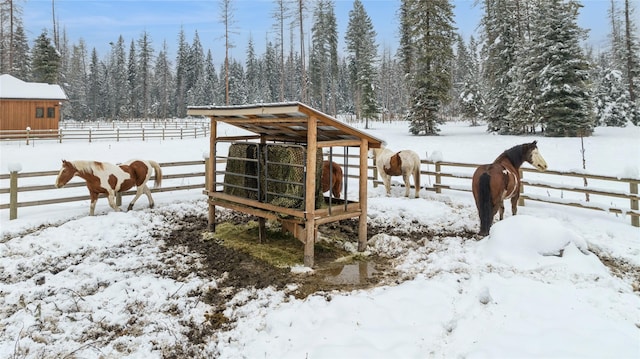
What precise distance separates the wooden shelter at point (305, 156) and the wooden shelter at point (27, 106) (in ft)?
76.6

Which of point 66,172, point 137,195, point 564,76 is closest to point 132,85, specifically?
point 137,195

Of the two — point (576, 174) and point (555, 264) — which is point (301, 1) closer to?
point (576, 174)

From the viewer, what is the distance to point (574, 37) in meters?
19.3

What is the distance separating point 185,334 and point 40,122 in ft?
90.0

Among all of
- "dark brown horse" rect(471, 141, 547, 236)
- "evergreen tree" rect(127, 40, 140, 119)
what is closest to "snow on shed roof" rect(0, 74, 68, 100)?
"dark brown horse" rect(471, 141, 547, 236)

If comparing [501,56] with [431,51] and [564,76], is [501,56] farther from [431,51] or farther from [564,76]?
[564,76]

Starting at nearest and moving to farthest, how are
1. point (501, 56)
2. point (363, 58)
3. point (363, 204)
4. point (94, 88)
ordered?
point (363, 204), point (501, 56), point (363, 58), point (94, 88)

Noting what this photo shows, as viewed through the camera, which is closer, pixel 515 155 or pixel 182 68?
pixel 515 155

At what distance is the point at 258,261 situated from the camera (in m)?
5.94

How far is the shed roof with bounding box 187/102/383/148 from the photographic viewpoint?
5.55m

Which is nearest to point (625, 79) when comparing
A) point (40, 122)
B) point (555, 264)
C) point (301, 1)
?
point (301, 1)

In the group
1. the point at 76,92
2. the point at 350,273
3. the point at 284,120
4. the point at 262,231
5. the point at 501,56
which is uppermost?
the point at 76,92

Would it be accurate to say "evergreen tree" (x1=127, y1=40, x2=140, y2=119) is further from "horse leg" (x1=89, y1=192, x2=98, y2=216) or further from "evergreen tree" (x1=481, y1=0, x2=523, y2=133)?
"horse leg" (x1=89, y1=192, x2=98, y2=216)

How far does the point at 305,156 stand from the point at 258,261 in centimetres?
192
